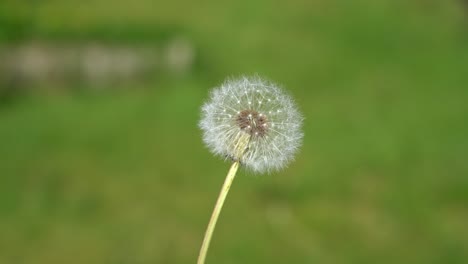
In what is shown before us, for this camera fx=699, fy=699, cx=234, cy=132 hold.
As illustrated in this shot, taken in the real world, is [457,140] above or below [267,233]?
above

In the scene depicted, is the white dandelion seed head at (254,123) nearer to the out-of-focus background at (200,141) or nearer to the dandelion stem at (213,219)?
the dandelion stem at (213,219)

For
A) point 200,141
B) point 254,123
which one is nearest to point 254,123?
point 254,123

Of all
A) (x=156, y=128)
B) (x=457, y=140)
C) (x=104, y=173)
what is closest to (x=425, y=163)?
(x=457, y=140)

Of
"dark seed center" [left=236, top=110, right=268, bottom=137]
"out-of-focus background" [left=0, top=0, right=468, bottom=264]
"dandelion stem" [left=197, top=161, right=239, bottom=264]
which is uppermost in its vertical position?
"out-of-focus background" [left=0, top=0, right=468, bottom=264]

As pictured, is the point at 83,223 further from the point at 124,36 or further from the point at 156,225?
the point at 124,36

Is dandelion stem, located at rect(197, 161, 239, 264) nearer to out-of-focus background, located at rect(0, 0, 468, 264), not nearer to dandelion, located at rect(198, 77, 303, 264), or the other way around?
dandelion, located at rect(198, 77, 303, 264)

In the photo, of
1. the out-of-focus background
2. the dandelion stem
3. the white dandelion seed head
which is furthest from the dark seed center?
the out-of-focus background

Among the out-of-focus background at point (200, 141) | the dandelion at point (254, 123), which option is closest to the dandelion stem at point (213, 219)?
the dandelion at point (254, 123)

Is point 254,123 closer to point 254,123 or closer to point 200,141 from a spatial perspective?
point 254,123
